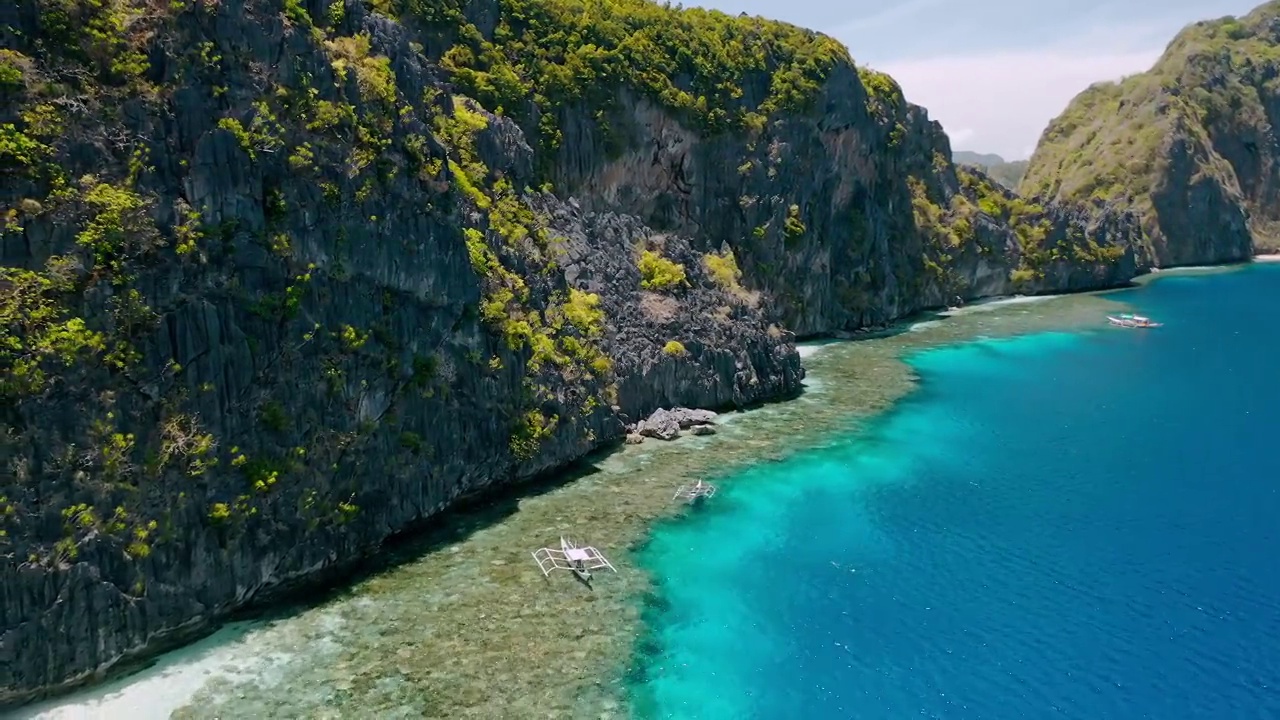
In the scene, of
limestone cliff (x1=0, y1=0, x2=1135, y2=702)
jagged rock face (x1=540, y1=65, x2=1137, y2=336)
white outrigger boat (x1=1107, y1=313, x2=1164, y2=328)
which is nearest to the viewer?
limestone cliff (x1=0, y1=0, x2=1135, y2=702)

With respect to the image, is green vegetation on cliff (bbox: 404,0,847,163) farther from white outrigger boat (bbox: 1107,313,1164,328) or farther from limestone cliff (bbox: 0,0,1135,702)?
white outrigger boat (bbox: 1107,313,1164,328)

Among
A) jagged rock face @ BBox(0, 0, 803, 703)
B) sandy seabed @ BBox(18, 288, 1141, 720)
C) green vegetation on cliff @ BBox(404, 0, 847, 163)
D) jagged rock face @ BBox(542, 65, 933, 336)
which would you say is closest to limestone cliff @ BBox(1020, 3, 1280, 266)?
jagged rock face @ BBox(542, 65, 933, 336)

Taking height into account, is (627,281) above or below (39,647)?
above

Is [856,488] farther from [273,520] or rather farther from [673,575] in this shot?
[273,520]

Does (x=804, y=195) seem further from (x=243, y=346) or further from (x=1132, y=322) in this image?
(x=243, y=346)

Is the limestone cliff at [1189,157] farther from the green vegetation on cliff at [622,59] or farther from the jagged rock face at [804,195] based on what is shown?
the green vegetation on cliff at [622,59]

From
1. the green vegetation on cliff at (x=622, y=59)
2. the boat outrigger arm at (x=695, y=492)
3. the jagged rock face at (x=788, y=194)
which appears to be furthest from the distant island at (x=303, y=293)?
the boat outrigger arm at (x=695, y=492)

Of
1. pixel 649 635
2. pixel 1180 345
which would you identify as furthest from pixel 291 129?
pixel 1180 345
